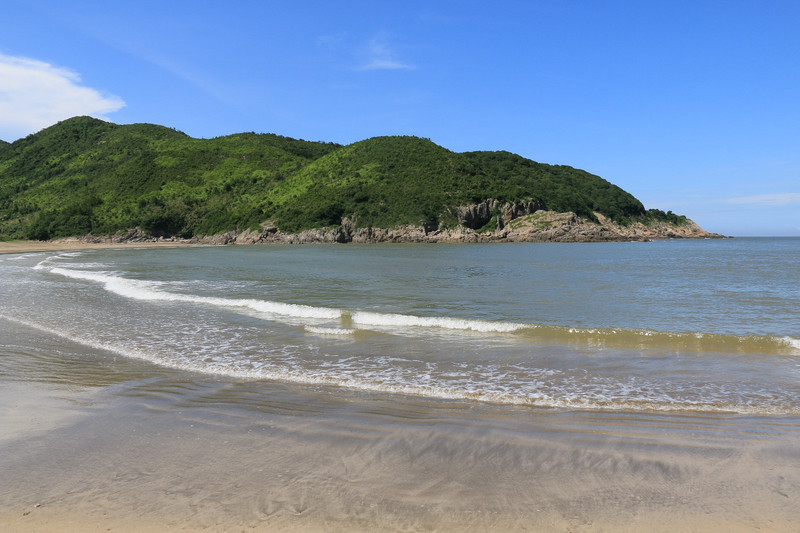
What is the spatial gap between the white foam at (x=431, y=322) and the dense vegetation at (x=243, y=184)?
8458 centimetres

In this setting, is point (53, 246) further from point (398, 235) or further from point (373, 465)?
point (373, 465)

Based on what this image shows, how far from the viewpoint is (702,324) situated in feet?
38.5

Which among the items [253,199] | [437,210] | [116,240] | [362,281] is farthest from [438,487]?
[253,199]

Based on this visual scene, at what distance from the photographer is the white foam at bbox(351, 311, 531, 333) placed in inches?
446

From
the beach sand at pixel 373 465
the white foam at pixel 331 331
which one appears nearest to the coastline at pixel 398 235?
the white foam at pixel 331 331

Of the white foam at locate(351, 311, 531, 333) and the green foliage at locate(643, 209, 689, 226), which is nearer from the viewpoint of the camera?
the white foam at locate(351, 311, 531, 333)

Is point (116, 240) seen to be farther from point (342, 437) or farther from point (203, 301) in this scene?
point (342, 437)

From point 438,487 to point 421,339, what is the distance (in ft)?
20.9

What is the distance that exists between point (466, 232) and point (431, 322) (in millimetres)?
86148

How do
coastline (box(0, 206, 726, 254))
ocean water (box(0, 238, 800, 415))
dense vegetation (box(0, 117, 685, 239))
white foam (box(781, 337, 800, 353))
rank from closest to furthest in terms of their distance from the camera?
ocean water (box(0, 238, 800, 415)), white foam (box(781, 337, 800, 353)), coastline (box(0, 206, 726, 254)), dense vegetation (box(0, 117, 685, 239))

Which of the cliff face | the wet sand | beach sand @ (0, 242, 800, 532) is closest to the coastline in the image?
the cliff face

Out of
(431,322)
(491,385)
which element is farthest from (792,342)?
(431,322)

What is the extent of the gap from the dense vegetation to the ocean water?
80.3 m

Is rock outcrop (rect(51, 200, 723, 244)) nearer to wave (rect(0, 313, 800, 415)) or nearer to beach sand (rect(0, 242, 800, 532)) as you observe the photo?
wave (rect(0, 313, 800, 415))
